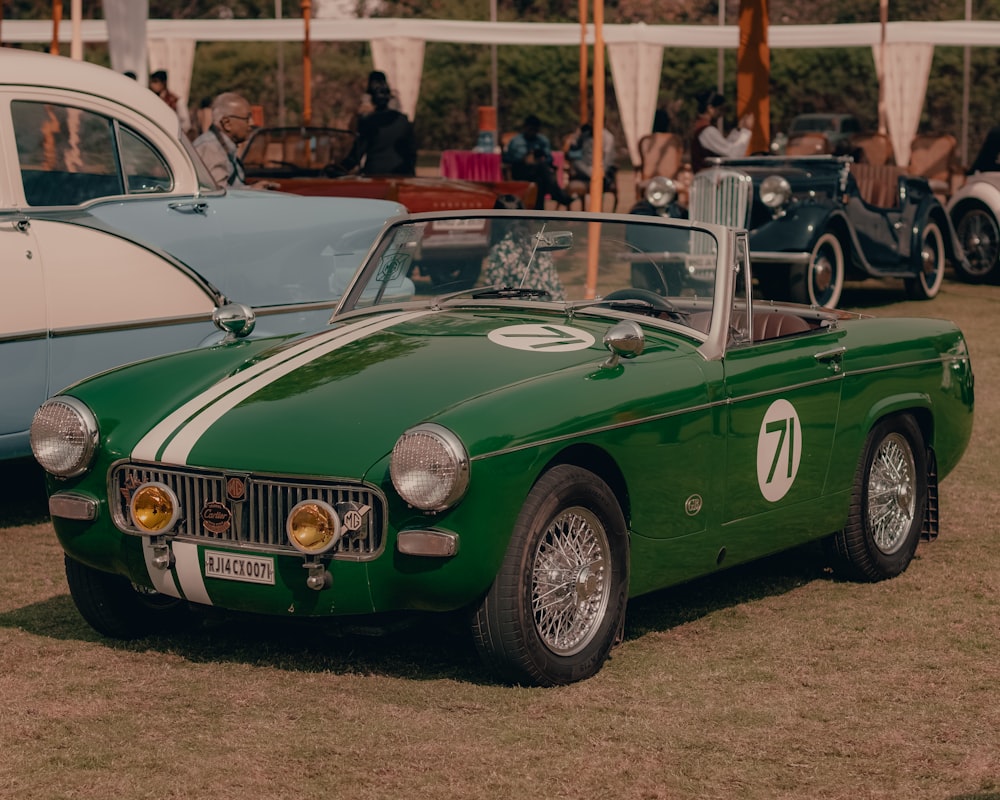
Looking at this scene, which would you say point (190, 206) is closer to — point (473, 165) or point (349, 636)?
point (349, 636)

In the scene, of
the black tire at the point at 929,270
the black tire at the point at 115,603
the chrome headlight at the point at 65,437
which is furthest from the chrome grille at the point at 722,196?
Result: the chrome headlight at the point at 65,437

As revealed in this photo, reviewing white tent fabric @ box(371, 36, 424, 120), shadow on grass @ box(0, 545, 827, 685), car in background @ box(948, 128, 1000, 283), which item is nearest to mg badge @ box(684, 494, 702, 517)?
shadow on grass @ box(0, 545, 827, 685)

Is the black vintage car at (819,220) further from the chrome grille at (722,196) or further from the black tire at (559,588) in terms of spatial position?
the black tire at (559,588)

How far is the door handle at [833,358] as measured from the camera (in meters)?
5.72

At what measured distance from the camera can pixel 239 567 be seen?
4566 mm

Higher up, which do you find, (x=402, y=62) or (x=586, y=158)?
(x=402, y=62)

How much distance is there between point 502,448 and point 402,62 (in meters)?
21.9

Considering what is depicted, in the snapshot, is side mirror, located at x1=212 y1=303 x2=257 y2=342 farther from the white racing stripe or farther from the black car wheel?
the black car wheel

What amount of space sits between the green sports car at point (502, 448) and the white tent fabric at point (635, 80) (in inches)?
798

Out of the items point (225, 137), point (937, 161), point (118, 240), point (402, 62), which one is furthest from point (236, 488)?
point (402, 62)

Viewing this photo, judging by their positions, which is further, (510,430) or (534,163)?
(534,163)

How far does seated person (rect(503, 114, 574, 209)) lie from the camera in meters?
20.7

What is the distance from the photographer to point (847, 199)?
14.7 meters

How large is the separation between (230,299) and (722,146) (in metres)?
9.29
